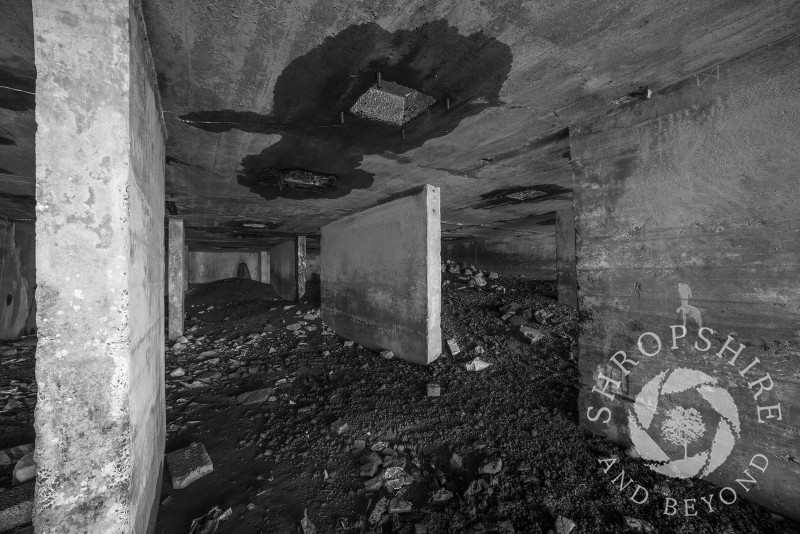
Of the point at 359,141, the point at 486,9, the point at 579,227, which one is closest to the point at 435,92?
the point at 486,9

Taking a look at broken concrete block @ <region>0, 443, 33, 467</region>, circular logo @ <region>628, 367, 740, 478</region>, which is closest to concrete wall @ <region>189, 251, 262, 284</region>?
broken concrete block @ <region>0, 443, 33, 467</region>

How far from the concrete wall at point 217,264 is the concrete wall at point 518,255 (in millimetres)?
12757

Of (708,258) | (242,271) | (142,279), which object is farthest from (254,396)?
(242,271)

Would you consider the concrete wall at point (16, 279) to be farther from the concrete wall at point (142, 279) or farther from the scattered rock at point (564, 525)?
the scattered rock at point (564, 525)

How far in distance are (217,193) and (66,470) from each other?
15.9ft

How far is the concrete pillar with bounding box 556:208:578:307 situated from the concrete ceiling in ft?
10.8

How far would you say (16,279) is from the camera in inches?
295

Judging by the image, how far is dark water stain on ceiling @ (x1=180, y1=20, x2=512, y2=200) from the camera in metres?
2.04

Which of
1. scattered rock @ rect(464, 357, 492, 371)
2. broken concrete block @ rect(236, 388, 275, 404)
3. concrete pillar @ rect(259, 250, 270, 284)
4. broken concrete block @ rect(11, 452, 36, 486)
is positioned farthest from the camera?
concrete pillar @ rect(259, 250, 270, 284)

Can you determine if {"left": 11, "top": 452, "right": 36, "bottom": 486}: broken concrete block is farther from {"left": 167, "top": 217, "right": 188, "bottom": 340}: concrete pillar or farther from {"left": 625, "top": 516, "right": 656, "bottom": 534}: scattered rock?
Result: {"left": 167, "top": 217, "right": 188, "bottom": 340}: concrete pillar

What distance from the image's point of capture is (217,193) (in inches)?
213

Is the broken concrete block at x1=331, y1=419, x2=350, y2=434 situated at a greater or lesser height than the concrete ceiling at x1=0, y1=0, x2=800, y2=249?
lesser

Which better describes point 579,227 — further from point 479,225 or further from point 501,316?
point 479,225

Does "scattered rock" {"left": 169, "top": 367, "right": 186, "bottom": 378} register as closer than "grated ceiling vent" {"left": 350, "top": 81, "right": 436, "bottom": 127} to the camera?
No
